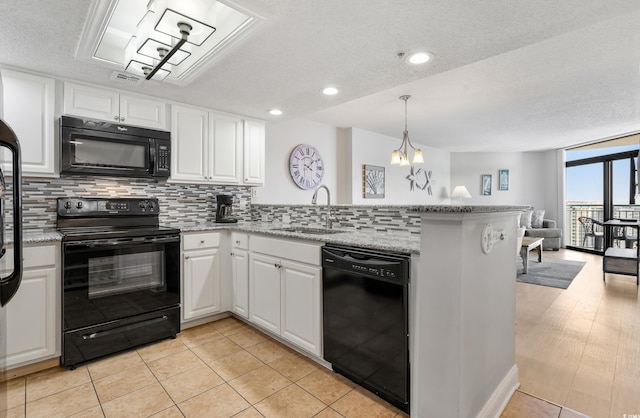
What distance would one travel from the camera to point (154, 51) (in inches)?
79.8

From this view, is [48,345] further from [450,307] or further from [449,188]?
[449,188]

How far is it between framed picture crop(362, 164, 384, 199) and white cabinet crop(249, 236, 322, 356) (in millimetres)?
3236

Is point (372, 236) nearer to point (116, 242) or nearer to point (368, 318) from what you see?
point (368, 318)

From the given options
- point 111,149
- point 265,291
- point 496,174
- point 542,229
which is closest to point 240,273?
point 265,291

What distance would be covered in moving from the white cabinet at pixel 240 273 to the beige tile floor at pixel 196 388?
421 millimetres

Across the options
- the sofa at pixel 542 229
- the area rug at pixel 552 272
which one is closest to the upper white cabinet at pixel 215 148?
the area rug at pixel 552 272

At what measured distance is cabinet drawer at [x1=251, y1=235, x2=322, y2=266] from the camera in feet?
6.74

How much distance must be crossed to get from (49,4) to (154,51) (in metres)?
0.55

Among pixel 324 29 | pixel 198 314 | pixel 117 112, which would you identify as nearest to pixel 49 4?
pixel 117 112

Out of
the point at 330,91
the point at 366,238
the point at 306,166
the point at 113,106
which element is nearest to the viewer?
the point at 366,238

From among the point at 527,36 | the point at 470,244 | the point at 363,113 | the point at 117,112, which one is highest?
the point at 363,113

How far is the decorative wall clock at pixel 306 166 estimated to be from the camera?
456 centimetres

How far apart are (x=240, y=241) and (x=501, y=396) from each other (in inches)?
82.9

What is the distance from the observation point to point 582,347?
2359mm
